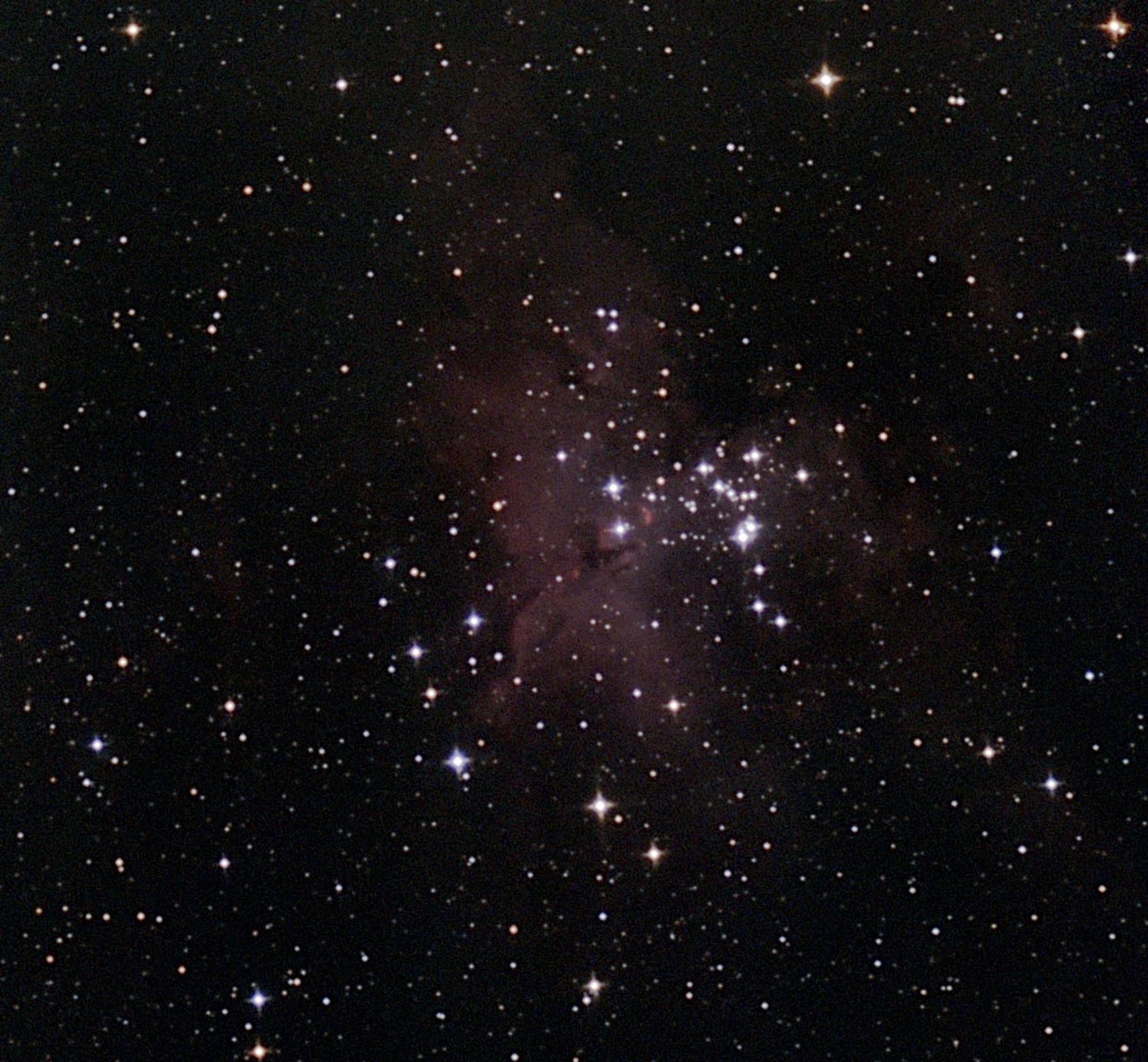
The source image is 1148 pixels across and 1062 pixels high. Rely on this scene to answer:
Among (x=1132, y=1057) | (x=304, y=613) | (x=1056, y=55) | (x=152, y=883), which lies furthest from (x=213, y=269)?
(x=1132, y=1057)

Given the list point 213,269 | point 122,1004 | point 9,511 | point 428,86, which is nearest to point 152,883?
point 122,1004

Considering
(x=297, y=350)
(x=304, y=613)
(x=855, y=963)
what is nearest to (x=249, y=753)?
(x=304, y=613)

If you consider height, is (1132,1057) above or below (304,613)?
below

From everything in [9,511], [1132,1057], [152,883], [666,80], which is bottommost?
[1132,1057]

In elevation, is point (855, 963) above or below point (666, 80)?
below

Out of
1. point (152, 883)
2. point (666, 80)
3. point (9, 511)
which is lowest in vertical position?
point (152, 883)

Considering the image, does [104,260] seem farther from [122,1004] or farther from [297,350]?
[122,1004]

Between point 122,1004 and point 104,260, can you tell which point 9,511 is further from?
point 122,1004

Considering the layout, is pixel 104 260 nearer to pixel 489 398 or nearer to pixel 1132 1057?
pixel 489 398
